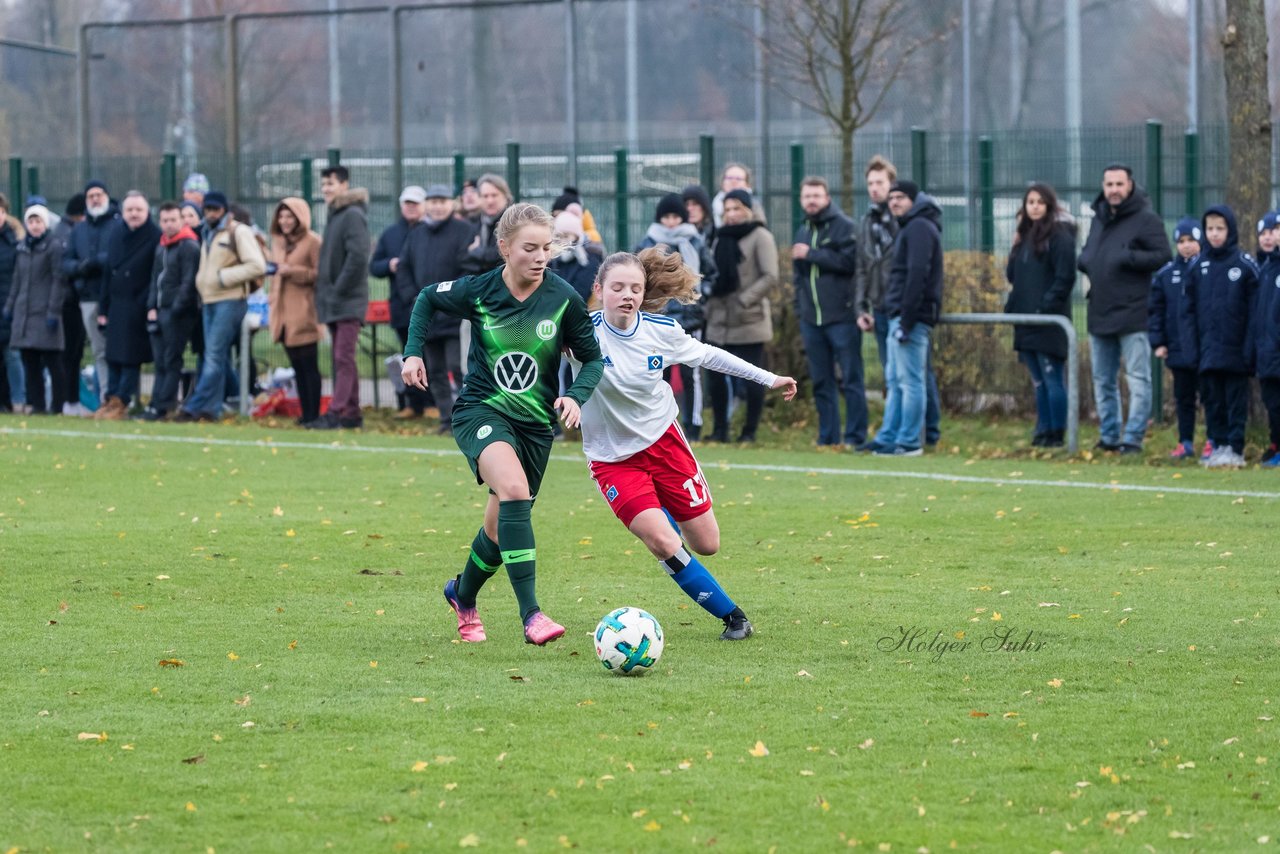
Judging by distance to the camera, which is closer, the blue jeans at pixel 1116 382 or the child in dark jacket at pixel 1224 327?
the child in dark jacket at pixel 1224 327

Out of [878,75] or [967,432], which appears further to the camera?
[878,75]

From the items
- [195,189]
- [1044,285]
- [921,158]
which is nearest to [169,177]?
[195,189]

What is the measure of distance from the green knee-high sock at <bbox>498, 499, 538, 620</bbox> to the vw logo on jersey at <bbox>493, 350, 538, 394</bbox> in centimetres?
48

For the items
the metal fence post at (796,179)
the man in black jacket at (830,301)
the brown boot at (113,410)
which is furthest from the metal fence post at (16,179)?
the man in black jacket at (830,301)

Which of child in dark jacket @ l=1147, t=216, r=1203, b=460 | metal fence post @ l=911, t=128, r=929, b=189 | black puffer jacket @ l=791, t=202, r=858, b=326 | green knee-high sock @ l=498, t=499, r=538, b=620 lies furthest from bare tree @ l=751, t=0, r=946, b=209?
green knee-high sock @ l=498, t=499, r=538, b=620

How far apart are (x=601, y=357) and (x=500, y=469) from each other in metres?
0.69

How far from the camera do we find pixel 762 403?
630 inches

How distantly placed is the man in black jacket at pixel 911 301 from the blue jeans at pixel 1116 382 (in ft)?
4.34

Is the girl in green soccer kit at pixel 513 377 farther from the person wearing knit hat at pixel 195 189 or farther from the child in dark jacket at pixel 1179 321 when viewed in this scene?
the person wearing knit hat at pixel 195 189

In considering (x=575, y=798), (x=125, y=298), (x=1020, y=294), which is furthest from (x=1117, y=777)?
(x=125, y=298)

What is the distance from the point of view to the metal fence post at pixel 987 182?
1792 centimetres

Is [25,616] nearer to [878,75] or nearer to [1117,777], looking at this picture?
[1117,777]

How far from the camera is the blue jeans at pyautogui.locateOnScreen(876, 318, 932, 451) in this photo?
582 inches

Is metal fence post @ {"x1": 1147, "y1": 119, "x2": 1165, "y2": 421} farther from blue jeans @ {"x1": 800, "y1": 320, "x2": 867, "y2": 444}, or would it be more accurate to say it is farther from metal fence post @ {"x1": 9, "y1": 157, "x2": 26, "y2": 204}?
metal fence post @ {"x1": 9, "y1": 157, "x2": 26, "y2": 204}
